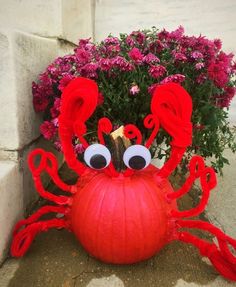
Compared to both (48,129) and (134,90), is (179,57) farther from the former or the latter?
(48,129)

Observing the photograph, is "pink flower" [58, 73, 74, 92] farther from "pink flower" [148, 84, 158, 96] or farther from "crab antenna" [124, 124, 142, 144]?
"crab antenna" [124, 124, 142, 144]

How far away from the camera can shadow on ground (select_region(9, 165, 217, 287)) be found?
1.46 metres

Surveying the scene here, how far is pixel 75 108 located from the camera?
4.78 feet

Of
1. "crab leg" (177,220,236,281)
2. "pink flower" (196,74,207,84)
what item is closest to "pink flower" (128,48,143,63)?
"pink flower" (196,74,207,84)

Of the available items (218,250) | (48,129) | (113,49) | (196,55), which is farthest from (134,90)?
(218,250)

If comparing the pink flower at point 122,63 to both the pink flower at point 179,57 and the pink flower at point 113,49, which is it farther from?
the pink flower at point 179,57

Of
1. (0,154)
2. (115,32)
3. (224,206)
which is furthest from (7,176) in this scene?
(115,32)

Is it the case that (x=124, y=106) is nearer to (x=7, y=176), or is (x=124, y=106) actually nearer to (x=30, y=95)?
(x=30, y=95)

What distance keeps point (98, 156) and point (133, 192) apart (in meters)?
0.21

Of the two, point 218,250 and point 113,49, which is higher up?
point 113,49

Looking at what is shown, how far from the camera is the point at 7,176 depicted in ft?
5.25

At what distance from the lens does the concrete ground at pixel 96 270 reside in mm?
1457

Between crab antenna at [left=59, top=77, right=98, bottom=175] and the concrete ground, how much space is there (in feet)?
1.46

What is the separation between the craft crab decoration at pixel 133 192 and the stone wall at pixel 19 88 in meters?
0.27
